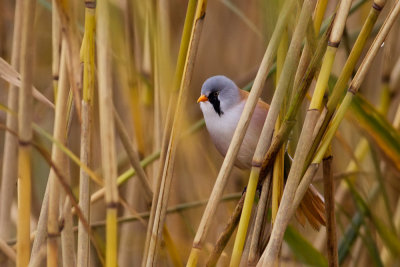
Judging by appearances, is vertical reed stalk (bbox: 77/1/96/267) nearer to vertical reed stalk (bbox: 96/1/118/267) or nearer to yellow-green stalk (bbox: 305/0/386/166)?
vertical reed stalk (bbox: 96/1/118/267)

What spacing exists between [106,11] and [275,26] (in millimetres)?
290

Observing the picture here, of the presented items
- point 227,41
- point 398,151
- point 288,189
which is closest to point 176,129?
point 288,189

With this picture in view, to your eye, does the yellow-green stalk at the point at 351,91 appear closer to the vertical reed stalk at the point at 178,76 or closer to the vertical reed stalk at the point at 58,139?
the vertical reed stalk at the point at 178,76

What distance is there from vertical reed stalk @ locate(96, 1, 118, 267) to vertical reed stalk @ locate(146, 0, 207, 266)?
0.60 feet

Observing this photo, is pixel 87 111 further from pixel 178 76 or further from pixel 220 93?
pixel 220 93

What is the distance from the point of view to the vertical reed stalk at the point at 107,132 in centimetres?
81

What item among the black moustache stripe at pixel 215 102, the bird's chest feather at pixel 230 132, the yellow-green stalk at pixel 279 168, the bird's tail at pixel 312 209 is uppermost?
the yellow-green stalk at pixel 279 168

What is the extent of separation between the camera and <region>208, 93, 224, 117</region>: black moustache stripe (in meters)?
1.58

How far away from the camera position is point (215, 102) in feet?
5.22

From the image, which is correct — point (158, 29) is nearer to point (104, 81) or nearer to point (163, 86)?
point (163, 86)

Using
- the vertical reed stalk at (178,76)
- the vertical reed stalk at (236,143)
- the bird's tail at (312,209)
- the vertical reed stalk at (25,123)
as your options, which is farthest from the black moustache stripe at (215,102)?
the vertical reed stalk at (25,123)

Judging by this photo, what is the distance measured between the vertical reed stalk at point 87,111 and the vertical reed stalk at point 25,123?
0.30 feet

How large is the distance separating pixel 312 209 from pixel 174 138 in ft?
1.67

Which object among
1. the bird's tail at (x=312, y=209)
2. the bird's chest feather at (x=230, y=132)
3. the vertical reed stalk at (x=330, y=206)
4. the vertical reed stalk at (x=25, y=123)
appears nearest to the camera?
the vertical reed stalk at (x=25, y=123)
